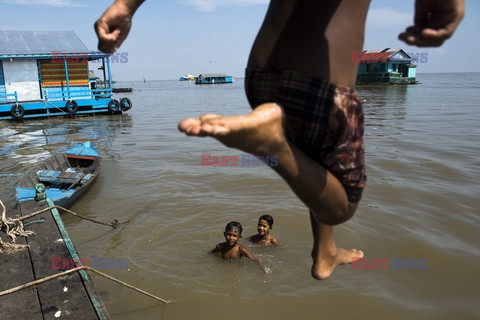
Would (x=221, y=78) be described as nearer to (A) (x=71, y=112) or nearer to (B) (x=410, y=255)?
(A) (x=71, y=112)

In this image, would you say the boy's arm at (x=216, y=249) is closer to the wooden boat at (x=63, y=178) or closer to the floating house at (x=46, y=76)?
the wooden boat at (x=63, y=178)

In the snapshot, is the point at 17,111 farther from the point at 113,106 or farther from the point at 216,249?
the point at 216,249

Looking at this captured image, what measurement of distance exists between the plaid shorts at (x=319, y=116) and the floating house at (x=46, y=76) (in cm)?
1986

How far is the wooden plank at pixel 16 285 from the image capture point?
3145 millimetres

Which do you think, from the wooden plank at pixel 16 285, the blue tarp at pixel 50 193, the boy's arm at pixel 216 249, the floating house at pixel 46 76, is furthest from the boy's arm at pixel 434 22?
the floating house at pixel 46 76

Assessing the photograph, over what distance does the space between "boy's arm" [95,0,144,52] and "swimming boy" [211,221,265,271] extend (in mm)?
4240

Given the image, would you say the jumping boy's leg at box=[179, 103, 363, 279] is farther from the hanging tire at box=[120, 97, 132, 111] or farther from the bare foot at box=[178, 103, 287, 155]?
the hanging tire at box=[120, 97, 132, 111]

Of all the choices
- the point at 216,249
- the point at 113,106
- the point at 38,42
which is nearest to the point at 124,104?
the point at 113,106

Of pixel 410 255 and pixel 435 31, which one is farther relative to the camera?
pixel 410 255

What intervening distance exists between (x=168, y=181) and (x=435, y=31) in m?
9.43

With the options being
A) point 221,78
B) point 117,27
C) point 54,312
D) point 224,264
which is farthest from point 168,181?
point 221,78

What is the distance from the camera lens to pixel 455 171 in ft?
33.1

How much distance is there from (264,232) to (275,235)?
0.91 meters

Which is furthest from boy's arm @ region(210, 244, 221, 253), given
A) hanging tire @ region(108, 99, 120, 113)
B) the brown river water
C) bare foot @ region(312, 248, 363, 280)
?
hanging tire @ region(108, 99, 120, 113)
